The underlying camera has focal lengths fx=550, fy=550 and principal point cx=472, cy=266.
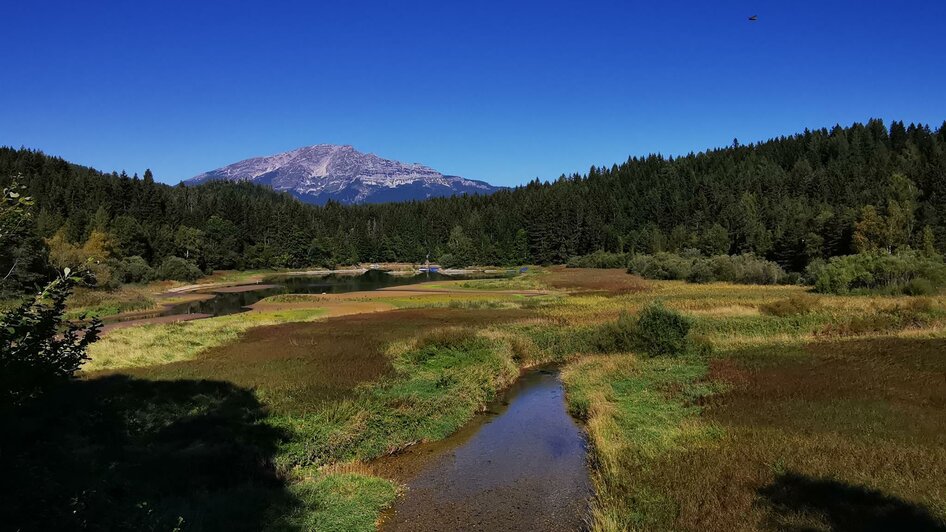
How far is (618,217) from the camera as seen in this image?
172 m

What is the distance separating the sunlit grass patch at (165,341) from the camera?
29.2m

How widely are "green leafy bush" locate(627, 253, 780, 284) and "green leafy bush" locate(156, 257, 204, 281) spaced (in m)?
92.3

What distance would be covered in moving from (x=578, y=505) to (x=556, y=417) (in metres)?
8.50

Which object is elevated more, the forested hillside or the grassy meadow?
the forested hillside

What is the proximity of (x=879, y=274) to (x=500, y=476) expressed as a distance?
63.2m

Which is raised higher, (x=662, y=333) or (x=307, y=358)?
(x=662, y=333)

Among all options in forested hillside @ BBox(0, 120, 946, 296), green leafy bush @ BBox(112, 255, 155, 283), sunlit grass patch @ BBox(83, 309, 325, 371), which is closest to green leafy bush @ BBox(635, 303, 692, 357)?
sunlit grass patch @ BBox(83, 309, 325, 371)

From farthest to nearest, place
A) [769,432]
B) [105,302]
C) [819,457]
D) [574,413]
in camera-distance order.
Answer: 1. [105,302]
2. [574,413]
3. [769,432]
4. [819,457]

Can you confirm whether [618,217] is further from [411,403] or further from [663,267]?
[411,403]

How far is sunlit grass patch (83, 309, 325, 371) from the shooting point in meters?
29.2

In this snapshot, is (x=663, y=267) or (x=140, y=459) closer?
(x=140, y=459)

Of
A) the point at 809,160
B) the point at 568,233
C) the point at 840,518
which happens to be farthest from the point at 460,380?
the point at 809,160

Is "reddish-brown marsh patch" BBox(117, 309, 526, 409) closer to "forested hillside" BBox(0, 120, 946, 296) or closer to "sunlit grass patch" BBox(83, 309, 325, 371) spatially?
"sunlit grass patch" BBox(83, 309, 325, 371)

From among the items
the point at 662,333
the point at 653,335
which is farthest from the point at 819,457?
the point at 653,335
